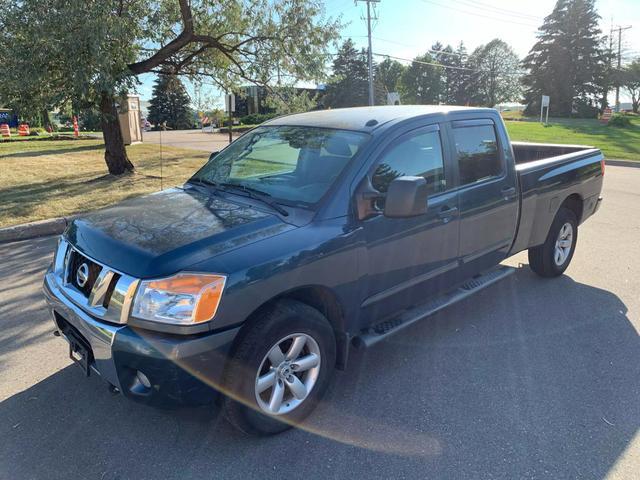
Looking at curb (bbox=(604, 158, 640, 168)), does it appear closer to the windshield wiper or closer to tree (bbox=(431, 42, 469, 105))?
the windshield wiper

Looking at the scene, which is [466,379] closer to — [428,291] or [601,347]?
[428,291]

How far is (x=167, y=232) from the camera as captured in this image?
2844mm

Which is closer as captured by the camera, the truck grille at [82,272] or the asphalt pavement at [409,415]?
the asphalt pavement at [409,415]

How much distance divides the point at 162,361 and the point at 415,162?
7.15 feet

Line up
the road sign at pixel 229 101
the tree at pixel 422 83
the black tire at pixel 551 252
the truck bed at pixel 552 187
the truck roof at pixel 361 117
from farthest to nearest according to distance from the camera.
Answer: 1. the tree at pixel 422 83
2. the road sign at pixel 229 101
3. the black tire at pixel 551 252
4. the truck bed at pixel 552 187
5. the truck roof at pixel 361 117

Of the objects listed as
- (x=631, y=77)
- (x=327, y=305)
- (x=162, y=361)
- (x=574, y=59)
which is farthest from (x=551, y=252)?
(x=631, y=77)

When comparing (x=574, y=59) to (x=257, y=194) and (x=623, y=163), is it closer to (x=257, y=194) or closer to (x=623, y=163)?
(x=623, y=163)

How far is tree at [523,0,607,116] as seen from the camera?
5022 cm

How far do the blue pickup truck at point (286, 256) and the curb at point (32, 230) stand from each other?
179 inches

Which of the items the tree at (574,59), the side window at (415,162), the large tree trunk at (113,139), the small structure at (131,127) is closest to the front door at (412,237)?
the side window at (415,162)

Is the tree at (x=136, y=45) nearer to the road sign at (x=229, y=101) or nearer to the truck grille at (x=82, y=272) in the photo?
the road sign at (x=229, y=101)

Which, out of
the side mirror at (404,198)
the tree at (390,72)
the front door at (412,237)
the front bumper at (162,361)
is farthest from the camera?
the tree at (390,72)

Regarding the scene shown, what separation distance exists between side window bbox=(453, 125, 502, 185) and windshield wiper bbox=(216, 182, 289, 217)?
1.57 metres

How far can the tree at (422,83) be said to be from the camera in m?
81.1
